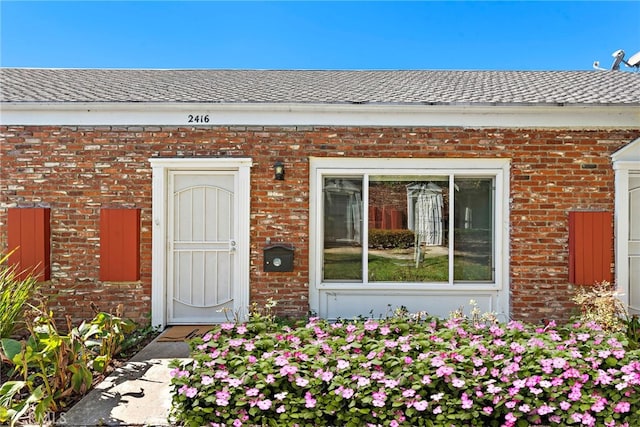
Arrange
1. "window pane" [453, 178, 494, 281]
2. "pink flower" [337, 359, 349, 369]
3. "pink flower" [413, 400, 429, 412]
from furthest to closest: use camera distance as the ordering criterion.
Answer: "window pane" [453, 178, 494, 281], "pink flower" [337, 359, 349, 369], "pink flower" [413, 400, 429, 412]

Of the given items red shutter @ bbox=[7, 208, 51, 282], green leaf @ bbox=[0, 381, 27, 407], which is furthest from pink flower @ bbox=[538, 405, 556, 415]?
red shutter @ bbox=[7, 208, 51, 282]

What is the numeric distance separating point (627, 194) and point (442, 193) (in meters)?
2.53

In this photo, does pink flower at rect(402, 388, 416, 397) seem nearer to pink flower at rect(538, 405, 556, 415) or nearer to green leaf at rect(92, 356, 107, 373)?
pink flower at rect(538, 405, 556, 415)

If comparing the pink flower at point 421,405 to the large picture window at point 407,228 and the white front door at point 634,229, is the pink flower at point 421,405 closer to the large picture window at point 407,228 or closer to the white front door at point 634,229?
the large picture window at point 407,228

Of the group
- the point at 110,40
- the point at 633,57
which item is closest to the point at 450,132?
the point at 110,40

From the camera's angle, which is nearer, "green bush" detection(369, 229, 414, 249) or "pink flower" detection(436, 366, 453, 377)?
"pink flower" detection(436, 366, 453, 377)

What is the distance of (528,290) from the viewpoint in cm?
541

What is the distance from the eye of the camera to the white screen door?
5590mm

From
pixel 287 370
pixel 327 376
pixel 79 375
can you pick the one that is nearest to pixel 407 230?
pixel 327 376

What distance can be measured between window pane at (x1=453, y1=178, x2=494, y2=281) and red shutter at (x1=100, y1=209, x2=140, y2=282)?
4629 mm

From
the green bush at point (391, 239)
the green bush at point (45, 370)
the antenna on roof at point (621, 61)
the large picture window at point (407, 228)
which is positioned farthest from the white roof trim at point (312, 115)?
the antenna on roof at point (621, 61)

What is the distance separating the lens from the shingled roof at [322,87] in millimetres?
5445

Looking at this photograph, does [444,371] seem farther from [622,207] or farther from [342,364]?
[622,207]

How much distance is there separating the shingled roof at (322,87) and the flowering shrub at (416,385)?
336 centimetres
